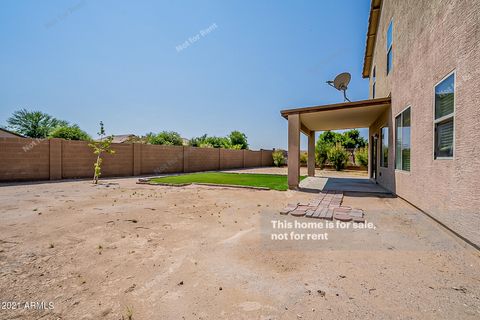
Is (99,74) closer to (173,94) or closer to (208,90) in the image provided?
(173,94)

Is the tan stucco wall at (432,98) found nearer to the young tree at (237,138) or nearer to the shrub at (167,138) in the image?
the shrub at (167,138)

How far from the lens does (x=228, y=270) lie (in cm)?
232

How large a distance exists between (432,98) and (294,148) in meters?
4.08

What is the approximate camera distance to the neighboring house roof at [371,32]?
925cm

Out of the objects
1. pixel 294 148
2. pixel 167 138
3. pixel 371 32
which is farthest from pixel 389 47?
pixel 167 138

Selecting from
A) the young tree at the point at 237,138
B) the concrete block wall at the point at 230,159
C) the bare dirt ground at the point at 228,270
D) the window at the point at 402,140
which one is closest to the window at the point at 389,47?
the window at the point at 402,140

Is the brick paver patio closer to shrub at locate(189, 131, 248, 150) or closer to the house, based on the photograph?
the house

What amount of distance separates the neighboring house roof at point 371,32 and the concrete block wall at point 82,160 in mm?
12948

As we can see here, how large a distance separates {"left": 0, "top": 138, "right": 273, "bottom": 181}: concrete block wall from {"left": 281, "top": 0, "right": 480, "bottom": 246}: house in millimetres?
11653

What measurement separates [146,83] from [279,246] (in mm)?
13225

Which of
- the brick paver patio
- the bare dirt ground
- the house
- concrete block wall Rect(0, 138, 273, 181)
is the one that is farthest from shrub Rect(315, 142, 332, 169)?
the bare dirt ground

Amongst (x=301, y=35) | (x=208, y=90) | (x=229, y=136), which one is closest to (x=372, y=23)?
(x=301, y=35)

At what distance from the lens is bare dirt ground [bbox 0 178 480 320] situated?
1.69 metres

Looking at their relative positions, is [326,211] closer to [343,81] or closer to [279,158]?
[343,81]
